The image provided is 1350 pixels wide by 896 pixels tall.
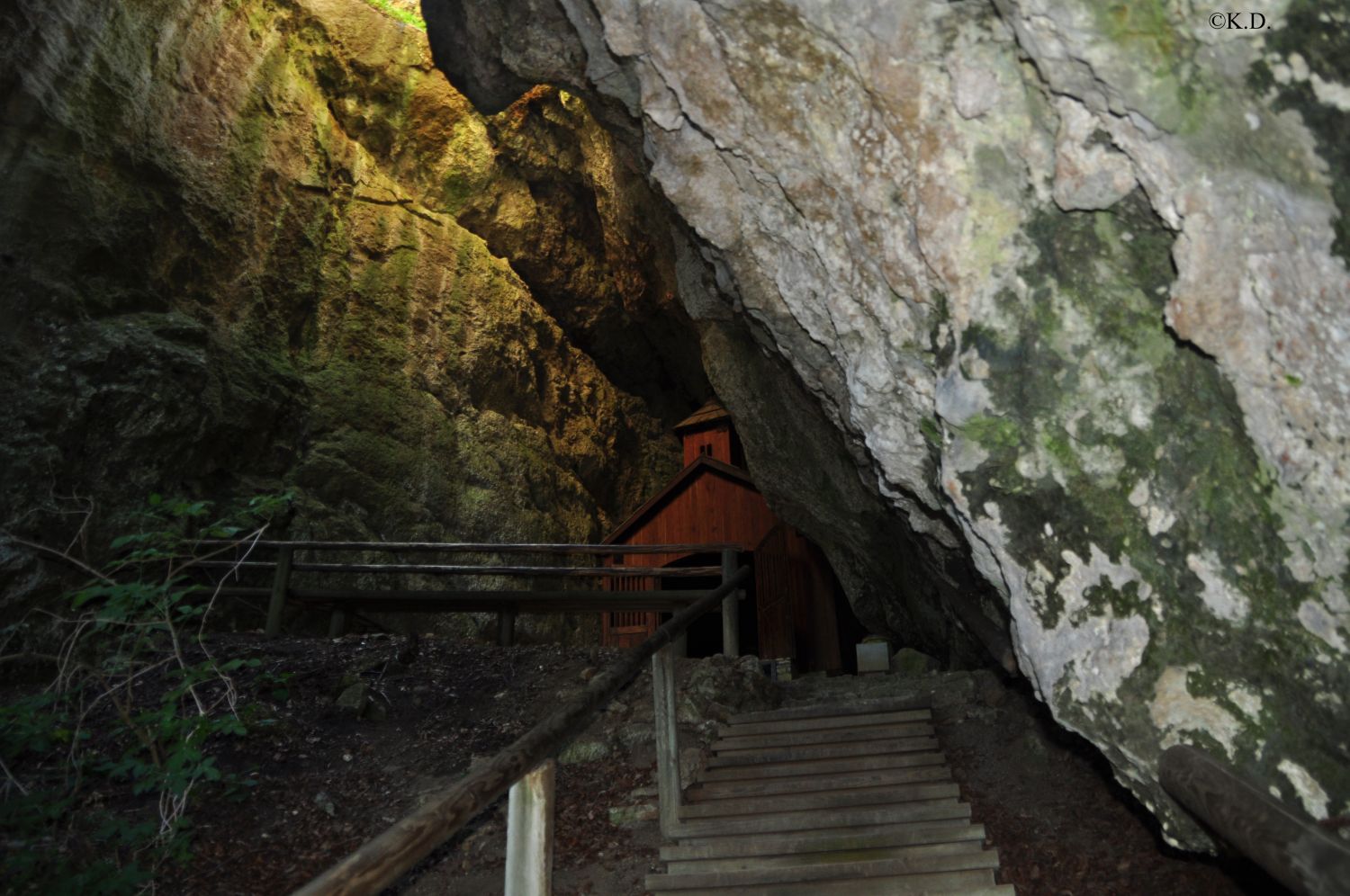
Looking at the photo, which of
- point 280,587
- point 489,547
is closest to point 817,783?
point 489,547

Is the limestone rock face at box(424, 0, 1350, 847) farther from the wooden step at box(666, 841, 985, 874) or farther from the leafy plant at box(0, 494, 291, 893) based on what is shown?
the leafy plant at box(0, 494, 291, 893)

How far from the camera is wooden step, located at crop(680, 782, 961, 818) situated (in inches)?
169

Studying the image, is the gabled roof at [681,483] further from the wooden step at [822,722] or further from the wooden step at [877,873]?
the wooden step at [877,873]

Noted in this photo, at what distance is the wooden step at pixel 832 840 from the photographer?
12.6 feet

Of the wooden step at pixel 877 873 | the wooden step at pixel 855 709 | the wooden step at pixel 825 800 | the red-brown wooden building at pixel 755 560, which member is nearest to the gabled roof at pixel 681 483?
the red-brown wooden building at pixel 755 560

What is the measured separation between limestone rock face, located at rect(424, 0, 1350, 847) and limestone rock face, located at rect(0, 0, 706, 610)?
409cm

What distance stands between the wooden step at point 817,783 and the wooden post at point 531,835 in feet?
6.90

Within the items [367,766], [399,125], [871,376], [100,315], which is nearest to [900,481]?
[871,376]

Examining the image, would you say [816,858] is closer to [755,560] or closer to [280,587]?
[280,587]

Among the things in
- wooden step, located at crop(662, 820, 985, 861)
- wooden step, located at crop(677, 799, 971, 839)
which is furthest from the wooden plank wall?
wooden step, located at crop(662, 820, 985, 861)

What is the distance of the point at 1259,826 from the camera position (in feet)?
6.74

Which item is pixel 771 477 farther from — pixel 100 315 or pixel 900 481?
pixel 100 315

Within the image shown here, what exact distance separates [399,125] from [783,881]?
A: 14856 millimetres

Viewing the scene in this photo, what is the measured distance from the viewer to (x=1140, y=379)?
3080 millimetres
